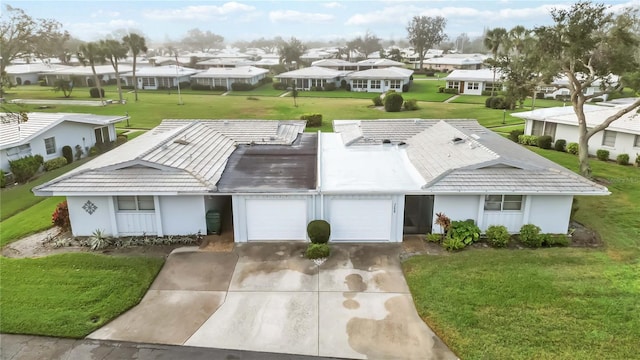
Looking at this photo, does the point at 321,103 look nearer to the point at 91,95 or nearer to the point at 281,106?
the point at 281,106

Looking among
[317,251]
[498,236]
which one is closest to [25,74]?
[317,251]

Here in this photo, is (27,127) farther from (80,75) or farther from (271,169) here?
(80,75)

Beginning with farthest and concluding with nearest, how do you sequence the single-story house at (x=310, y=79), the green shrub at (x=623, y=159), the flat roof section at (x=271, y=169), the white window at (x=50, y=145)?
the single-story house at (x=310, y=79) → the green shrub at (x=623, y=159) → the white window at (x=50, y=145) → the flat roof section at (x=271, y=169)

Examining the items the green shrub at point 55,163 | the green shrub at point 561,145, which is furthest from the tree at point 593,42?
the green shrub at point 55,163

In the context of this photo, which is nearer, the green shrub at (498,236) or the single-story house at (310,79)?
the green shrub at (498,236)

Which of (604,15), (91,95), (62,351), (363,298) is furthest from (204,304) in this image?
(91,95)

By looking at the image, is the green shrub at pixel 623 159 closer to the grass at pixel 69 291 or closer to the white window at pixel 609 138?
the white window at pixel 609 138
